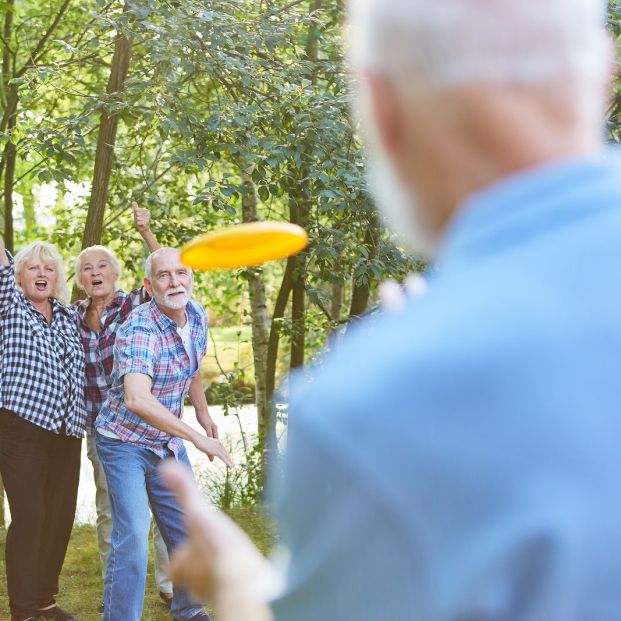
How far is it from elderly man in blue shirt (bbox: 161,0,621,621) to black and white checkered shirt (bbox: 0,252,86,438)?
15.0 ft

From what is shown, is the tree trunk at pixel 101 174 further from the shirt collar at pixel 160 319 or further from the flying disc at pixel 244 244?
the flying disc at pixel 244 244

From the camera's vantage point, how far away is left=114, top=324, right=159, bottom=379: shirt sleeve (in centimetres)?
473

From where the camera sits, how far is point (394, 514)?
0.69 metres

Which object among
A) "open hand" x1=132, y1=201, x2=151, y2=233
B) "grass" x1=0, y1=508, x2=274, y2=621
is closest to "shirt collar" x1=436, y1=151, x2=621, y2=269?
"grass" x1=0, y1=508, x2=274, y2=621

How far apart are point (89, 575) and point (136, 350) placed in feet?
7.82

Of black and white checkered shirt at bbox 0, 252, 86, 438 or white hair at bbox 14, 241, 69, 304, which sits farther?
white hair at bbox 14, 241, 69, 304

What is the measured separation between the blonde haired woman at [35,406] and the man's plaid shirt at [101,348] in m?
0.09

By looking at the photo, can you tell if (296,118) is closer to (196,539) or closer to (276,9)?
(276,9)

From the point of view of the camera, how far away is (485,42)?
778 millimetres

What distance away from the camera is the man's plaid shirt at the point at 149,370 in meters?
4.78

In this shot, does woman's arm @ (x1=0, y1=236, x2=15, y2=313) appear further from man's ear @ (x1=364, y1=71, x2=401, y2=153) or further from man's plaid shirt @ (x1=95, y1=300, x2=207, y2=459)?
man's ear @ (x1=364, y1=71, x2=401, y2=153)

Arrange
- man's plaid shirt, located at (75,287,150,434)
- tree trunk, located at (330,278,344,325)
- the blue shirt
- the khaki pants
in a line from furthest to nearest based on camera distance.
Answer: tree trunk, located at (330,278,344,325) → the khaki pants → man's plaid shirt, located at (75,287,150,434) → the blue shirt

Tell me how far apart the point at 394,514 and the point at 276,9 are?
613 centimetres

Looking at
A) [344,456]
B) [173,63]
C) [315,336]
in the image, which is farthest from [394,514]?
[315,336]
